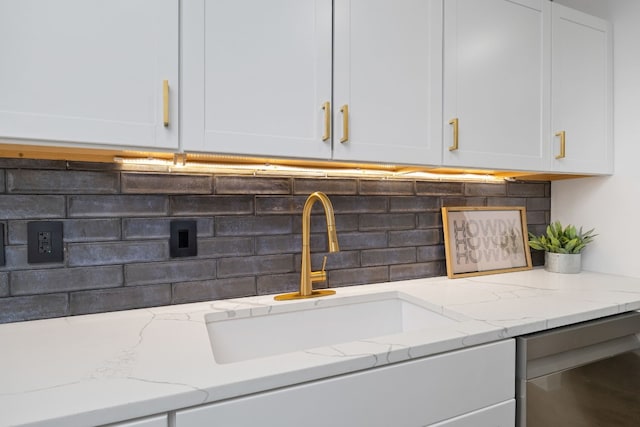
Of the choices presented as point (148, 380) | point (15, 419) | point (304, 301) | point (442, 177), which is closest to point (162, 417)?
point (148, 380)

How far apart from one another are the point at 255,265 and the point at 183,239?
0.27 m

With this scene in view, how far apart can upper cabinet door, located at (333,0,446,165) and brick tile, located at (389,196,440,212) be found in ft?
1.15

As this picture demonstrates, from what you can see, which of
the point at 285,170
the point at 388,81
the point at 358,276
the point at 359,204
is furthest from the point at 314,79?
the point at 358,276

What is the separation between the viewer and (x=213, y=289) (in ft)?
4.35

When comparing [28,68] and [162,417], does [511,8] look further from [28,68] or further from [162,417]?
[162,417]

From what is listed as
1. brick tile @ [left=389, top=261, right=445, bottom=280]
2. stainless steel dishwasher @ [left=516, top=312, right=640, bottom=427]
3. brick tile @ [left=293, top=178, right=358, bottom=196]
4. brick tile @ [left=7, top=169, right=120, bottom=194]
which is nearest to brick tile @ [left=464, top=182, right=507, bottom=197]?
brick tile @ [left=389, top=261, right=445, bottom=280]

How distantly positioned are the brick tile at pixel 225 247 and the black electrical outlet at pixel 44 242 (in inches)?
16.2

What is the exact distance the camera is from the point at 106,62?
91 centimetres

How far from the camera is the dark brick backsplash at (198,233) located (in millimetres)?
1104

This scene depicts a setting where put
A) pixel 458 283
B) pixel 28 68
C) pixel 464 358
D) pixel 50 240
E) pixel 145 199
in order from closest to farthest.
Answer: pixel 28 68
pixel 464 358
pixel 50 240
pixel 145 199
pixel 458 283

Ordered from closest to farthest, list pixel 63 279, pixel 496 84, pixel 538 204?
pixel 63 279 → pixel 496 84 → pixel 538 204

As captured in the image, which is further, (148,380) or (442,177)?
(442,177)

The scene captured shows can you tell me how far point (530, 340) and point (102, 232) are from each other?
A: 1.34 meters

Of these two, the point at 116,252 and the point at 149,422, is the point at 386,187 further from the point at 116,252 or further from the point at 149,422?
the point at 149,422
